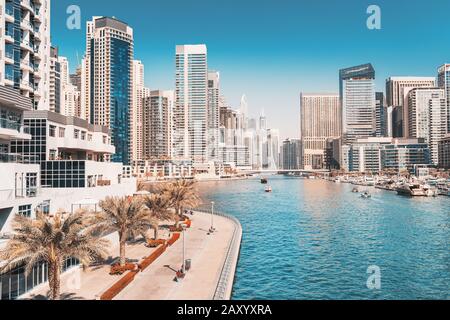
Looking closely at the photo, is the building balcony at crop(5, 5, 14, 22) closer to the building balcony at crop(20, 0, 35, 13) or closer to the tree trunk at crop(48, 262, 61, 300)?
the building balcony at crop(20, 0, 35, 13)

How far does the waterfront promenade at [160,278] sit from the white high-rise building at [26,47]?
94.0 feet

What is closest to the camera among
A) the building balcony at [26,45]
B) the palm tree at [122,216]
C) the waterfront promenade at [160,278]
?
the waterfront promenade at [160,278]

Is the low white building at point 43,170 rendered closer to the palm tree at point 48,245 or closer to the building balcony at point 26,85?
the palm tree at point 48,245

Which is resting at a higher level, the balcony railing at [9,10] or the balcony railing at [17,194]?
the balcony railing at [9,10]

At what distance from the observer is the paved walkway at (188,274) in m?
25.9

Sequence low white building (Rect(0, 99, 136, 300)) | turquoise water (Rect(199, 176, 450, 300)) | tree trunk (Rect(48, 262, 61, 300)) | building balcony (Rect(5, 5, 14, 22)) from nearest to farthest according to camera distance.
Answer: tree trunk (Rect(48, 262, 61, 300)) → low white building (Rect(0, 99, 136, 300)) → turquoise water (Rect(199, 176, 450, 300)) → building balcony (Rect(5, 5, 14, 22))

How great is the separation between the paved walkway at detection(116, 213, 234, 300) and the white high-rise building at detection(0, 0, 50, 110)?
3218cm

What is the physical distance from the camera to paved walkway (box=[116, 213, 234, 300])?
25852 millimetres

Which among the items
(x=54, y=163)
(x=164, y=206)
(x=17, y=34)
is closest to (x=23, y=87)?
(x=17, y=34)

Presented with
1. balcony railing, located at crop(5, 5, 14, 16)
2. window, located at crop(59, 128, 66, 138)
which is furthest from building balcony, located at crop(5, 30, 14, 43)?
window, located at crop(59, 128, 66, 138)

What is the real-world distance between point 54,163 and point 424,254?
45.1 m

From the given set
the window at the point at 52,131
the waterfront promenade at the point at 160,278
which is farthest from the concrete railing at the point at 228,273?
the window at the point at 52,131
